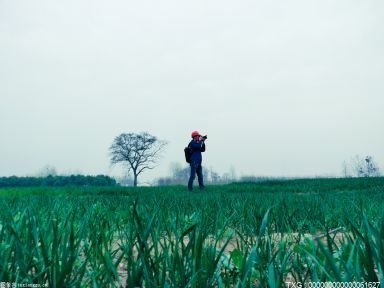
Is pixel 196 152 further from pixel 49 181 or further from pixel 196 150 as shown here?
pixel 49 181

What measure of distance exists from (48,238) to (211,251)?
89 centimetres

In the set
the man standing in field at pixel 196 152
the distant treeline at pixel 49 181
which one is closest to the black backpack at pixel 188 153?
Result: the man standing in field at pixel 196 152

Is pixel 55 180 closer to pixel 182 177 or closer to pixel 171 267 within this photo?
pixel 182 177

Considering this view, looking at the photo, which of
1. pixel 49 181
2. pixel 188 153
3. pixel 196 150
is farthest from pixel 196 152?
pixel 49 181

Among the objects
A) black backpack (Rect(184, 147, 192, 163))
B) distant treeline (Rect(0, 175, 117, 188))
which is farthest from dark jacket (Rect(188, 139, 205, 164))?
distant treeline (Rect(0, 175, 117, 188))

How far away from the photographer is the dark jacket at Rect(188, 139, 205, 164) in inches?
587

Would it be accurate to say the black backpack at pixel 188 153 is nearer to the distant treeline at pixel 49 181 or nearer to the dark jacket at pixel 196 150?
the dark jacket at pixel 196 150

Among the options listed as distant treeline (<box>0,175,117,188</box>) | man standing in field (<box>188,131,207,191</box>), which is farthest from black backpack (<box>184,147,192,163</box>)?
distant treeline (<box>0,175,117,188</box>)

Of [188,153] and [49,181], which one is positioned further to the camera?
[49,181]

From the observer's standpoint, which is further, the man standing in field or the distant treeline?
the distant treeline

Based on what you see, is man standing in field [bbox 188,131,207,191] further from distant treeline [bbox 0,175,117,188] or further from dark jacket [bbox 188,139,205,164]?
distant treeline [bbox 0,175,117,188]

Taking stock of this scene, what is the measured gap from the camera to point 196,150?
1498 cm

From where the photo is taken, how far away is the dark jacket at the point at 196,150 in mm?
14898

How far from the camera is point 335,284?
37.1 inches
